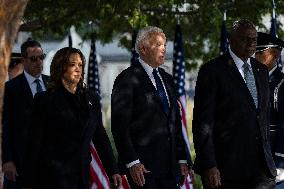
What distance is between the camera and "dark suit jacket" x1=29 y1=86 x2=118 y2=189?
8484 mm

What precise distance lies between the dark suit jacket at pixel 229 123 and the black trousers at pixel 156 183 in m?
0.27

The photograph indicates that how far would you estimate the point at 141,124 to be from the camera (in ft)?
29.3

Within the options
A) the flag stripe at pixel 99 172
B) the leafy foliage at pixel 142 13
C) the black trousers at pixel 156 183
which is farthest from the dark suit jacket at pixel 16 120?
the leafy foliage at pixel 142 13

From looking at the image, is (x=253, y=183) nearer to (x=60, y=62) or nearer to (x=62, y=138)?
(x=62, y=138)

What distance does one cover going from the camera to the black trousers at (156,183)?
8852mm

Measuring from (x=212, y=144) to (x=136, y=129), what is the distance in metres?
0.66

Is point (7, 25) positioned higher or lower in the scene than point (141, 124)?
higher

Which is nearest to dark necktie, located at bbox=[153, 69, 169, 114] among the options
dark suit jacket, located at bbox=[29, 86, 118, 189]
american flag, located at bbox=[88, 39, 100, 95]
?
dark suit jacket, located at bbox=[29, 86, 118, 189]

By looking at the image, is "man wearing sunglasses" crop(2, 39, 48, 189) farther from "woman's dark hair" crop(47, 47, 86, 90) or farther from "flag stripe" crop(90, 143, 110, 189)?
"woman's dark hair" crop(47, 47, 86, 90)

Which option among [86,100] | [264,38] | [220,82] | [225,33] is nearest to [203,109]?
[220,82]

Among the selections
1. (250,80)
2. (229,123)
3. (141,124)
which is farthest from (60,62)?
(250,80)

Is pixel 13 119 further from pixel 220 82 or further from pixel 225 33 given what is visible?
pixel 225 33

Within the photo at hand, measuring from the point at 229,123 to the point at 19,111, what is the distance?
2.44 metres

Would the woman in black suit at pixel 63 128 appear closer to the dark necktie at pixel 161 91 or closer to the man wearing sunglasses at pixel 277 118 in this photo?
the dark necktie at pixel 161 91
